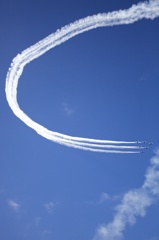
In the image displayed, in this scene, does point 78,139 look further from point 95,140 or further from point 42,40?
point 42,40

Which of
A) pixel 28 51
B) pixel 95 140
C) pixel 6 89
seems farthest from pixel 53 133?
pixel 28 51

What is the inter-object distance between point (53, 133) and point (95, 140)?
576 centimetres

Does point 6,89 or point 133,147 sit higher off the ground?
point 133,147

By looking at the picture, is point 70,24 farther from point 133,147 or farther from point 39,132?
point 133,147

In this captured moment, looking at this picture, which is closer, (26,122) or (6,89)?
(6,89)

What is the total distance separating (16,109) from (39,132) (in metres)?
4.31

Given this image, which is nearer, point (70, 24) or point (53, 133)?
point (70, 24)

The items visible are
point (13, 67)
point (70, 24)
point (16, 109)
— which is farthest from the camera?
point (16, 109)

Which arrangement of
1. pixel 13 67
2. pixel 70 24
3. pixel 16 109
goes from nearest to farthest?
pixel 70 24
pixel 13 67
pixel 16 109

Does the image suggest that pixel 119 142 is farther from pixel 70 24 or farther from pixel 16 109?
pixel 70 24

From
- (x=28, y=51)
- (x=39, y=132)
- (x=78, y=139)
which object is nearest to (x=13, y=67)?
(x=28, y=51)

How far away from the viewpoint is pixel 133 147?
4581cm

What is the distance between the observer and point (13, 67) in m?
39.2

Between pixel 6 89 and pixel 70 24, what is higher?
pixel 70 24
